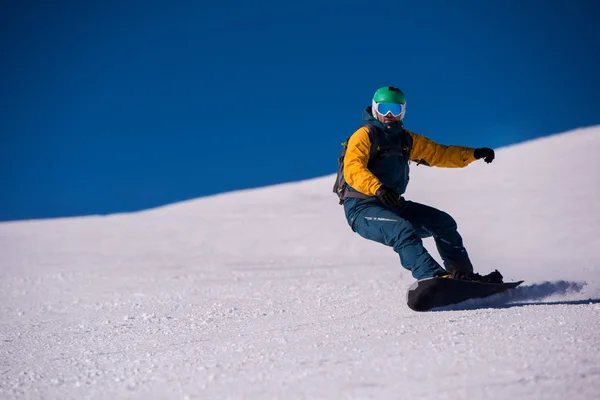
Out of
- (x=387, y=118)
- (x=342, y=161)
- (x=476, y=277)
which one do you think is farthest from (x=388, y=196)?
(x=476, y=277)

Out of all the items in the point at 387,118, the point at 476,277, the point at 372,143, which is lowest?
the point at 476,277

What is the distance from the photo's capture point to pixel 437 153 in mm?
6473

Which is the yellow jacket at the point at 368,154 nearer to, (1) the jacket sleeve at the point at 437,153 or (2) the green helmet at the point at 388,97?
(1) the jacket sleeve at the point at 437,153

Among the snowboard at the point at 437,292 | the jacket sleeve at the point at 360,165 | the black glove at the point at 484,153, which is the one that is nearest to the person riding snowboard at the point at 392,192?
the jacket sleeve at the point at 360,165

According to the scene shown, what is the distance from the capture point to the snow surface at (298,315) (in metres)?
3.12

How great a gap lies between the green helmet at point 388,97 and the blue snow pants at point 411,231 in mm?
938

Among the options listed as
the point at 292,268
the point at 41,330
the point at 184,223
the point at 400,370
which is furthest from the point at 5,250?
the point at 400,370

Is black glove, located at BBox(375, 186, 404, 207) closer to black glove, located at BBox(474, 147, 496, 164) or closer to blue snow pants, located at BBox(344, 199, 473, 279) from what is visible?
blue snow pants, located at BBox(344, 199, 473, 279)

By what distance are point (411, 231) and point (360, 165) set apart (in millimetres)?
763

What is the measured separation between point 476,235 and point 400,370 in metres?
11.1

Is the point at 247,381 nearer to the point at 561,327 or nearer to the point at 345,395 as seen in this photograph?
the point at 345,395

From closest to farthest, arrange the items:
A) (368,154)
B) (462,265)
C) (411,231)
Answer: (411,231), (368,154), (462,265)

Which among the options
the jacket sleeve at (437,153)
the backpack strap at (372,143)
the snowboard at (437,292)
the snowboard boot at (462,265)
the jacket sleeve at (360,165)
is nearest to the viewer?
the snowboard at (437,292)

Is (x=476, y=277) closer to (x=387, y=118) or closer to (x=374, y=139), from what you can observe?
(x=374, y=139)
